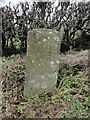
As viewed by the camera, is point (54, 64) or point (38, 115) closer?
point (38, 115)

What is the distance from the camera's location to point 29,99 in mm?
2285

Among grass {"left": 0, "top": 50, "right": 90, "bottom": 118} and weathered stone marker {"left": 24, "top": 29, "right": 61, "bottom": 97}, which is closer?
grass {"left": 0, "top": 50, "right": 90, "bottom": 118}

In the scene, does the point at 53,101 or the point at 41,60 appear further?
the point at 41,60

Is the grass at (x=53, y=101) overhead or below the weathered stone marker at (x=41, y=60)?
below

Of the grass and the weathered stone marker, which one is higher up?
the weathered stone marker

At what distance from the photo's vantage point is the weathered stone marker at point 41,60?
2.21 metres

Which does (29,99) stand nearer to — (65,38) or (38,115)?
(38,115)

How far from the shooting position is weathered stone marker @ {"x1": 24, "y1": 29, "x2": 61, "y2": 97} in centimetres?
221

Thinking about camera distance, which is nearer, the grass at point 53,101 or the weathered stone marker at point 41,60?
the grass at point 53,101

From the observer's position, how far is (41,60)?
89.8 inches

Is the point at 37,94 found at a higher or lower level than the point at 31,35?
lower

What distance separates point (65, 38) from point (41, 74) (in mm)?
2595

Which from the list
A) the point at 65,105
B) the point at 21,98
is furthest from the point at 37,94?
the point at 65,105

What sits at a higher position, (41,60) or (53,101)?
(41,60)
